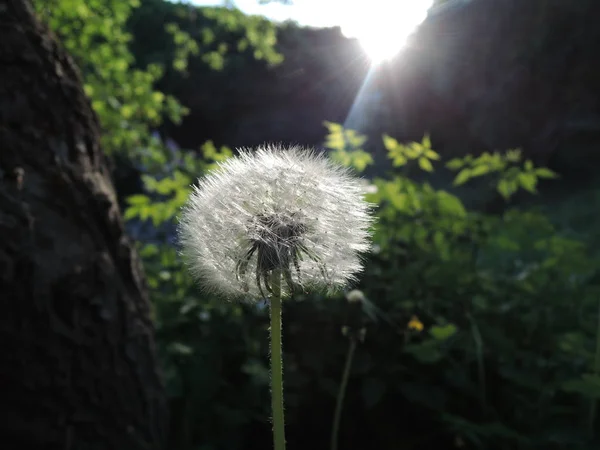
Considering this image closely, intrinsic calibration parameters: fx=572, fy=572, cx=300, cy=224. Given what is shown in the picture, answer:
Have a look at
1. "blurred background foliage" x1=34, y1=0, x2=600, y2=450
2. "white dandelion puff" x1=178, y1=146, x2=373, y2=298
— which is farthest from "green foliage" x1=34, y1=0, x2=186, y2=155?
"white dandelion puff" x1=178, y1=146, x2=373, y2=298

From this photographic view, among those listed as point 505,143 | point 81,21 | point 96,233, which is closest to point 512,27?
point 505,143

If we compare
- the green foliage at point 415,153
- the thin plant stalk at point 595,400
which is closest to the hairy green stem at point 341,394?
the thin plant stalk at point 595,400

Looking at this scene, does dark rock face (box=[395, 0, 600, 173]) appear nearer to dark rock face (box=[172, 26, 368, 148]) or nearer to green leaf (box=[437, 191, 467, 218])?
dark rock face (box=[172, 26, 368, 148])

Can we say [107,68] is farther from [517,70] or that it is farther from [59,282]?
[517,70]

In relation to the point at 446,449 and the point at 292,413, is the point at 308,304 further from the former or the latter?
the point at 446,449

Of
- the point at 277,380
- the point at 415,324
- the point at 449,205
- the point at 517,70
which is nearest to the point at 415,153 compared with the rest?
the point at 449,205
